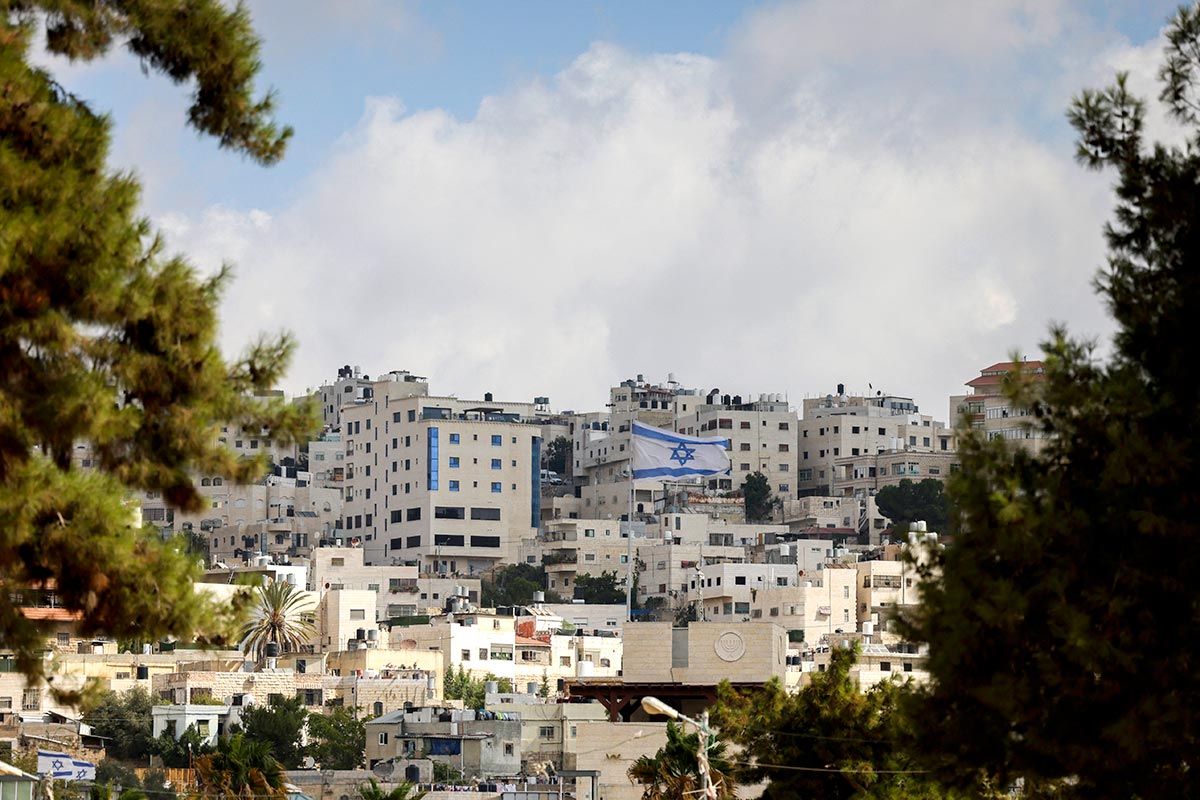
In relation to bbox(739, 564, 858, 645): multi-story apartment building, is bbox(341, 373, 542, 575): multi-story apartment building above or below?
above

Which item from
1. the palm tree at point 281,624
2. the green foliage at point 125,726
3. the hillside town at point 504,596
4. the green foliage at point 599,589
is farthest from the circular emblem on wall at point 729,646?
the green foliage at point 599,589

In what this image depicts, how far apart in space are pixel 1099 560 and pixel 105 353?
8.10 m

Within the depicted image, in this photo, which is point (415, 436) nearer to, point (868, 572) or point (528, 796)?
point (868, 572)

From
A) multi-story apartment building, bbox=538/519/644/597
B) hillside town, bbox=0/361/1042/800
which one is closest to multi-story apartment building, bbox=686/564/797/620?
hillside town, bbox=0/361/1042/800

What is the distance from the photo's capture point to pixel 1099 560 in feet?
61.2

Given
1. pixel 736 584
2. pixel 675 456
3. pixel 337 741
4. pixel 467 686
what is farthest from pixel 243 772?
pixel 736 584

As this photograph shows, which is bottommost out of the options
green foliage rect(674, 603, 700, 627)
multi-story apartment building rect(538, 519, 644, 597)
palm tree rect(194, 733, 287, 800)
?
palm tree rect(194, 733, 287, 800)

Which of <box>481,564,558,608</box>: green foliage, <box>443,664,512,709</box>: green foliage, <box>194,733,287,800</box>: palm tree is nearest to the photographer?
<box>194,733,287,800</box>: palm tree

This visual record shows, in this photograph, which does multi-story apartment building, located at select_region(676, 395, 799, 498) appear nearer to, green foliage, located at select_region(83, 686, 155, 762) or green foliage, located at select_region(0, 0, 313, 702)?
green foliage, located at select_region(83, 686, 155, 762)

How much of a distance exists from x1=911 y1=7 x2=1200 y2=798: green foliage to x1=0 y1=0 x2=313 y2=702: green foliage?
18.8 ft

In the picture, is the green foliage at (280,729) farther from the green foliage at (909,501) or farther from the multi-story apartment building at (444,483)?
the green foliage at (909,501)

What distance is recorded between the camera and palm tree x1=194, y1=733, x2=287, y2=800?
183 ft

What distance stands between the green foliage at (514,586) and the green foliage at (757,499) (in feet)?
80.1

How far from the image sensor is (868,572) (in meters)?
144
